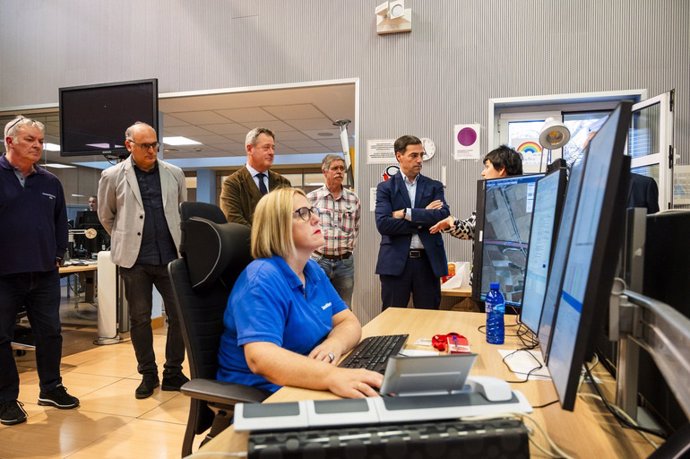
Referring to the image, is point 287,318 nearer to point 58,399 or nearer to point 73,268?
point 58,399

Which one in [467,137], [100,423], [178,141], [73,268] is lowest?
[100,423]

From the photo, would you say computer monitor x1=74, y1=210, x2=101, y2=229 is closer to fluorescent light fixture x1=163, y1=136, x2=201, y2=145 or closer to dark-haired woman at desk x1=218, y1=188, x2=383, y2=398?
fluorescent light fixture x1=163, y1=136, x2=201, y2=145

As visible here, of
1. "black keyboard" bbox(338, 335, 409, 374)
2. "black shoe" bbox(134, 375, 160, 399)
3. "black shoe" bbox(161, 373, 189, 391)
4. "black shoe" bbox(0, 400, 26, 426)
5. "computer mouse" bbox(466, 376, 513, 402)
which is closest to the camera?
"computer mouse" bbox(466, 376, 513, 402)

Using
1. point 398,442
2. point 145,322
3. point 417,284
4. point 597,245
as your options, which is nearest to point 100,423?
point 145,322

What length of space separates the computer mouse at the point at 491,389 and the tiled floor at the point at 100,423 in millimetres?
1811

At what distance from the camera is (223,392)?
114 cm

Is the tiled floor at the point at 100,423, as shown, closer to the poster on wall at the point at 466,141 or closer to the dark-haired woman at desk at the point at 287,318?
the dark-haired woman at desk at the point at 287,318

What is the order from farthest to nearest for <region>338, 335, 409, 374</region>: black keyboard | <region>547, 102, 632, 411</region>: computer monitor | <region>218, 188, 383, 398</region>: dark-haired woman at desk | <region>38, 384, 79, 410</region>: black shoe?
<region>38, 384, 79, 410</region>: black shoe → <region>338, 335, 409, 374</region>: black keyboard → <region>218, 188, 383, 398</region>: dark-haired woman at desk → <region>547, 102, 632, 411</region>: computer monitor

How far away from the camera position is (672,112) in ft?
10.2

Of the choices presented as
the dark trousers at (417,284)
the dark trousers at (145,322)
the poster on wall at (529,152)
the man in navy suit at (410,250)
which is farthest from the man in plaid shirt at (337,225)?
the poster on wall at (529,152)

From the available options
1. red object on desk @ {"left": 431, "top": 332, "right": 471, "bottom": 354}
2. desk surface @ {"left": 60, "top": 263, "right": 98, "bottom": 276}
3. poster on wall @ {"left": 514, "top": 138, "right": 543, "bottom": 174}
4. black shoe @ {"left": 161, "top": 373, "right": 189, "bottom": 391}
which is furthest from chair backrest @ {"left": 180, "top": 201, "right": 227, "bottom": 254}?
desk surface @ {"left": 60, "top": 263, "right": 98, "bottom": 276}

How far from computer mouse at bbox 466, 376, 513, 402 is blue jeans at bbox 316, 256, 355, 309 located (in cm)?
263

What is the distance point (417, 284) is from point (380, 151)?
1.43m

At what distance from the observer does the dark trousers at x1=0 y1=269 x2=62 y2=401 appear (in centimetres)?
248
